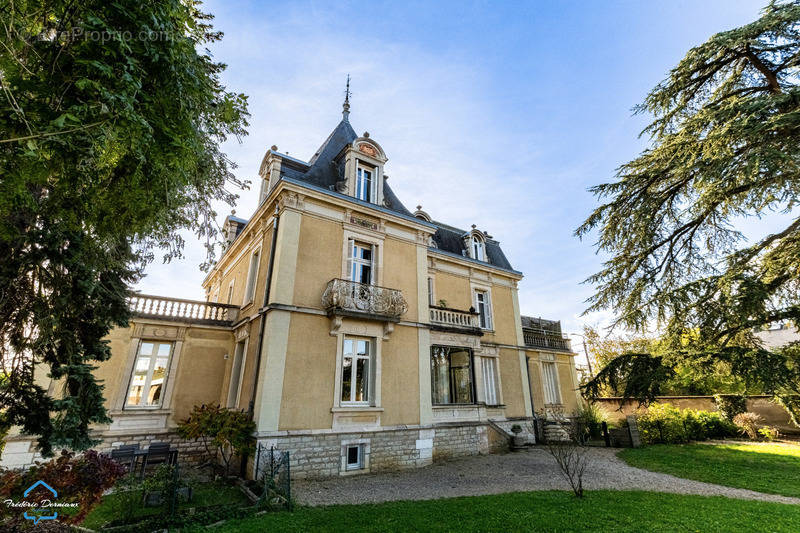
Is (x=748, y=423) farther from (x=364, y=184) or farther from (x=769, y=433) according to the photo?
(x=364, y=184)

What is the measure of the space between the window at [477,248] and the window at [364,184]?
719 centimetres

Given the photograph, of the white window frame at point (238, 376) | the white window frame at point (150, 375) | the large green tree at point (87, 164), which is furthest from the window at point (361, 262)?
the white window frame at point (150, 375)

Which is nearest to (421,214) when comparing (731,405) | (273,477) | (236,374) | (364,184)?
(364,184)

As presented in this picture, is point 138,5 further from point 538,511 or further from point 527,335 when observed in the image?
point 527,335

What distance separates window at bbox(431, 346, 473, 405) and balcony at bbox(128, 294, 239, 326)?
25.3 ft

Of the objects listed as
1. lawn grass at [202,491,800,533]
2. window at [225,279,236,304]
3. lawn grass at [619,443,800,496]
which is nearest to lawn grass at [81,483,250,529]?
lawn grass at [202,491,800,533]

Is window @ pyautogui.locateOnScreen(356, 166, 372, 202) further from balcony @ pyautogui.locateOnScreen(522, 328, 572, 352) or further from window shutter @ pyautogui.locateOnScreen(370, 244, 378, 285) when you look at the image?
balcony @ pyautogui.locateOnScreen(522, 328, 572, 352)

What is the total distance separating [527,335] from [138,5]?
1858 centimetres

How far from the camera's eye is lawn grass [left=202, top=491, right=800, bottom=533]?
541 centimetres

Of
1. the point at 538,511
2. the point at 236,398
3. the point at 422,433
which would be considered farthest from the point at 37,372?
the point at 538,511

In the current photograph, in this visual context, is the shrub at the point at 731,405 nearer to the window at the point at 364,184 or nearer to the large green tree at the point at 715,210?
the large green tree at the point at 715,210

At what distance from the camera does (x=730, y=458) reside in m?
11.0

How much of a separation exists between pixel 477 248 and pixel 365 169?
788cm

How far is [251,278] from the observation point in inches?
479
